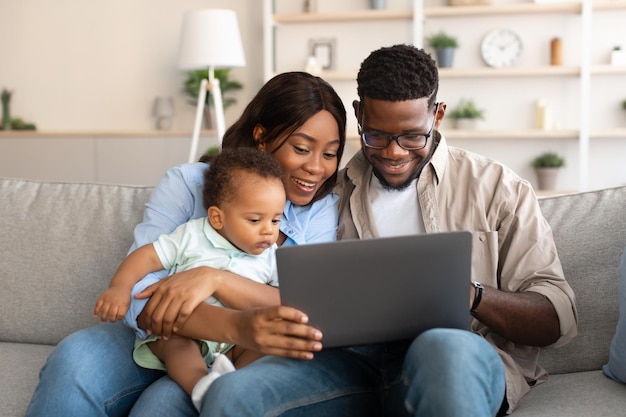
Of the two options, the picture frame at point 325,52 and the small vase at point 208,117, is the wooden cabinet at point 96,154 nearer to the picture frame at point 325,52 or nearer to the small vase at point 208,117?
the small vase at point 208,117

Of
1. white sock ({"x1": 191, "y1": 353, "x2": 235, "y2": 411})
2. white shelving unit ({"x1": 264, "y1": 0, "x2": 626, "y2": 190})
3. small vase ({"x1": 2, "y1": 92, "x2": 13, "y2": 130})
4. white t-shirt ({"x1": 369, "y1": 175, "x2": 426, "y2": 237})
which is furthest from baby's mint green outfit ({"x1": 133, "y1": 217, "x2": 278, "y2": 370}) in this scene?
small vase ({"x1": 2, "y1": 92, "x2": 13, "y2": 130})

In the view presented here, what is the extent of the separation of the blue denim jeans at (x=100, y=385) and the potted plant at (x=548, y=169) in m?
3.97

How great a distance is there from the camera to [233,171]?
5.63ft

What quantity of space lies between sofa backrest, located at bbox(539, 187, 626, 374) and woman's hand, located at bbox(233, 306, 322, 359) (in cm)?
70

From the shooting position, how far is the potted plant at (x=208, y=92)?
544cm

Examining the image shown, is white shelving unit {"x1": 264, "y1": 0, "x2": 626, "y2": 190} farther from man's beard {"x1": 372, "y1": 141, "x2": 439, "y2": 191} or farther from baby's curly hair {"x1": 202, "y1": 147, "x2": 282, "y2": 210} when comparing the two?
baby's curly hair {"x1": 202, "y1": 147, "x2": 282, "y2": 210}

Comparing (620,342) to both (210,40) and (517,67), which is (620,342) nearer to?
(210,40)

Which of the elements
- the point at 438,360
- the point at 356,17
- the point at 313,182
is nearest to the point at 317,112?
the point at 313,182

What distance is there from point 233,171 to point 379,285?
0.51 metres

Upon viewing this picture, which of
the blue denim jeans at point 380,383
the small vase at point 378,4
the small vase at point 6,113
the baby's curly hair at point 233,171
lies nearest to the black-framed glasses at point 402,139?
the baby's curly hair at point 233,171

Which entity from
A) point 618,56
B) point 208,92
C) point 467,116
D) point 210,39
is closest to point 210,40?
point 210,39

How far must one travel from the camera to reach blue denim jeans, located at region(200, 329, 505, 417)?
129cm

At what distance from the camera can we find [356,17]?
208 inches

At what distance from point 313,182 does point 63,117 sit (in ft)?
14.6
